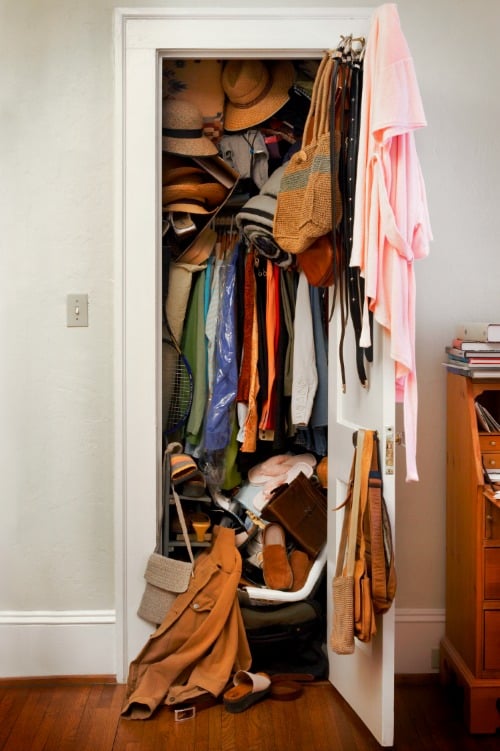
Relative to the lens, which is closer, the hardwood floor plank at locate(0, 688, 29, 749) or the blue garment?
the hardwood floor plank at locate(0, 688, 29, 749)

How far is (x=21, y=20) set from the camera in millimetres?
2627

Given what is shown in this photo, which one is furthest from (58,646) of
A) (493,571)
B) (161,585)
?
(493,571)

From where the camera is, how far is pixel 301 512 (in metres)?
2.91

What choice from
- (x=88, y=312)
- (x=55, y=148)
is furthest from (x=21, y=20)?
(x=88, y=312)

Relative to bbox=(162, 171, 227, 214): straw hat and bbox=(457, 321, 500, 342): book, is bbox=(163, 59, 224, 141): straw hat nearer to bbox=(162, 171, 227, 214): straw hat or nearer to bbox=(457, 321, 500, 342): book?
bbox=(162, 171, 227, 214): straw hat

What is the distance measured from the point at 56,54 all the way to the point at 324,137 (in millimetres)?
994

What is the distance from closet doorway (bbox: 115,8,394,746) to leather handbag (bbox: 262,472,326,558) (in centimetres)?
23

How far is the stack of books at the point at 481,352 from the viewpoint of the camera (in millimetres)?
2346

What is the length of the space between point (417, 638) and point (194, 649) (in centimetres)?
75

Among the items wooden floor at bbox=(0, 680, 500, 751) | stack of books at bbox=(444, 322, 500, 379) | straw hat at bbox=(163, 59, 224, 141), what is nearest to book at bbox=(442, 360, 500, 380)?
stack of books at bbox=(444, 322, 500, 379)

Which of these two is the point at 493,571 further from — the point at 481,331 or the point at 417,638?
the point at 481,331

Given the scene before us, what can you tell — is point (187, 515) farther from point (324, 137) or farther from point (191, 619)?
point (324, 137)

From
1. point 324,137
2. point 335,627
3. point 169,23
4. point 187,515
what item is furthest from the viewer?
point 187,515

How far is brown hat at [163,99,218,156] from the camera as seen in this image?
2891 mm
